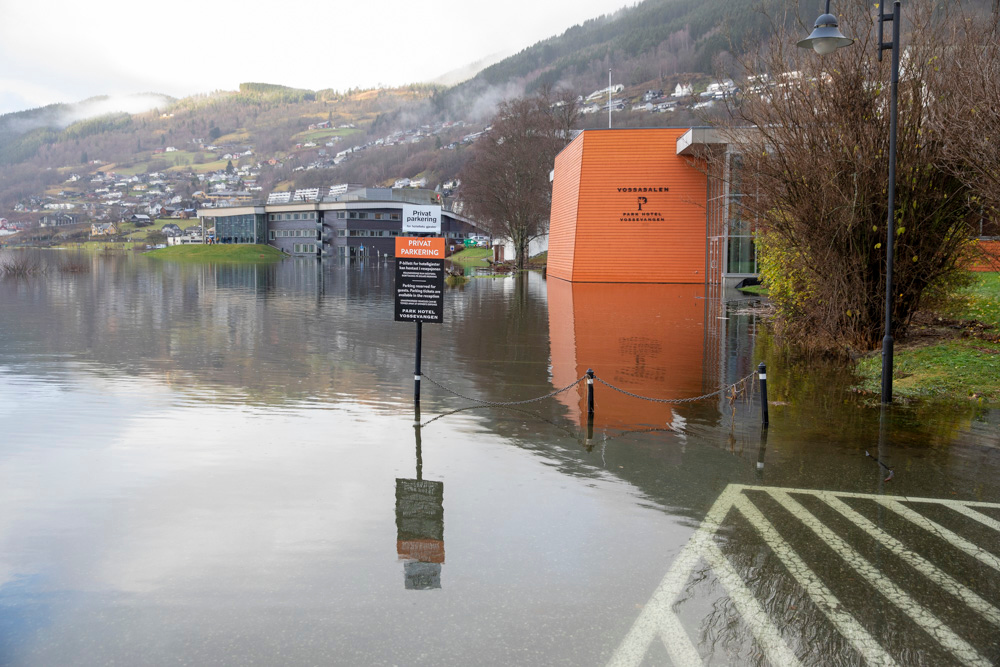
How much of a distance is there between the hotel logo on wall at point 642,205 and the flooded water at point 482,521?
27.3 metres

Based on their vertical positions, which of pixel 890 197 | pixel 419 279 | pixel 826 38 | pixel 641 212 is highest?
pixel 641 212

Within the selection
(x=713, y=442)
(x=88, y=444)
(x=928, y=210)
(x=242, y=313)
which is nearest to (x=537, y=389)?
(x=713, y=442)

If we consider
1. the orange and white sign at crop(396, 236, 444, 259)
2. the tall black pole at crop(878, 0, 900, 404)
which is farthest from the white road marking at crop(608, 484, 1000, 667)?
the orange and white sign at crop(396, 236, 444, 259)

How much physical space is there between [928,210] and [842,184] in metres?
1.60

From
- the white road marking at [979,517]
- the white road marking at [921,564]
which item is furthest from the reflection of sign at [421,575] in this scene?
the white road marking at [979,517]

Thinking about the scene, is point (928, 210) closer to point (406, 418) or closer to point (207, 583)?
point (406, 418)

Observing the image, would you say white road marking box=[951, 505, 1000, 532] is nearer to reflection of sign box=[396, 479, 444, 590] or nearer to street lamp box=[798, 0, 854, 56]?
reflection of sign box=[396, 479, 444, 590]

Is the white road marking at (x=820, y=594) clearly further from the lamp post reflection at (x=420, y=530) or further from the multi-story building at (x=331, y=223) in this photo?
the multi-story building at (x=331, y=223)

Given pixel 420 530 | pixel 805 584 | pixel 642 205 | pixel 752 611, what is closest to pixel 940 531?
pixel 805 584

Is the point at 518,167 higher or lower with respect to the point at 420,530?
higher

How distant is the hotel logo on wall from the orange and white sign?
31.0 meters

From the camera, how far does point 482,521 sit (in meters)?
6.30

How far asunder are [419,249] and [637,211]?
31152mm

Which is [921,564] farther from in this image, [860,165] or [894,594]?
[860,165]
